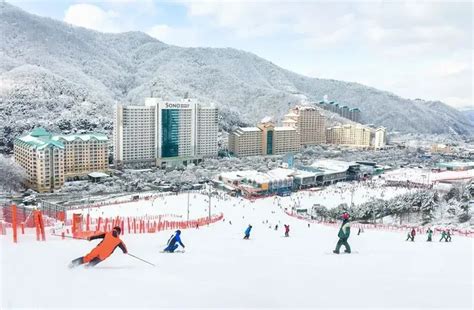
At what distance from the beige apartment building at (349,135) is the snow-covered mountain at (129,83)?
15.0 m

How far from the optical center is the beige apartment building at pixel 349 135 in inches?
2736

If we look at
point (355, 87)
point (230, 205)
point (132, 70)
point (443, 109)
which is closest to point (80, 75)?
point (132, 70)

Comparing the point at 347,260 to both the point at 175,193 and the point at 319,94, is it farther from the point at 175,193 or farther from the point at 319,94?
the point at 319,94

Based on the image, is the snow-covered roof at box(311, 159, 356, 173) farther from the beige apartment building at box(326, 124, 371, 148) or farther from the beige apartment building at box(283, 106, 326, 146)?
the beige apartment building at box(326, 124, 371, 148)

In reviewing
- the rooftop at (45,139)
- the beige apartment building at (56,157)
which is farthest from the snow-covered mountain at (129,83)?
the beige apartment building at (56,157)

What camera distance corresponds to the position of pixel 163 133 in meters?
45.2

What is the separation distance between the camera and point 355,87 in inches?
5694

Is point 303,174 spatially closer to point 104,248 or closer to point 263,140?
point 263,140

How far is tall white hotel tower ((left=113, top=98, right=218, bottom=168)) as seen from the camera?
42.9 metres

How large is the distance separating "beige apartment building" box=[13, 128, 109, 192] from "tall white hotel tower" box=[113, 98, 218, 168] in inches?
182

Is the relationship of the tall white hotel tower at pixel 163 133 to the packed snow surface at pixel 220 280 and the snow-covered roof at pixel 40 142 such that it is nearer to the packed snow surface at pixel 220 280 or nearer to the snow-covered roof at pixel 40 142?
the snow-covered roof at pixel 40 142

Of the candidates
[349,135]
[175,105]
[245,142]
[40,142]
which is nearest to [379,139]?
[349,135]

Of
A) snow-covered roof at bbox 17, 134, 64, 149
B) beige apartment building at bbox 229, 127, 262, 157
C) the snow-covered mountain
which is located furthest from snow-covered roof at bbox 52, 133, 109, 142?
beige apartment building at bbox 229, 127, 262, 157

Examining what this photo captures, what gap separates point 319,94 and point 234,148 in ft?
313
